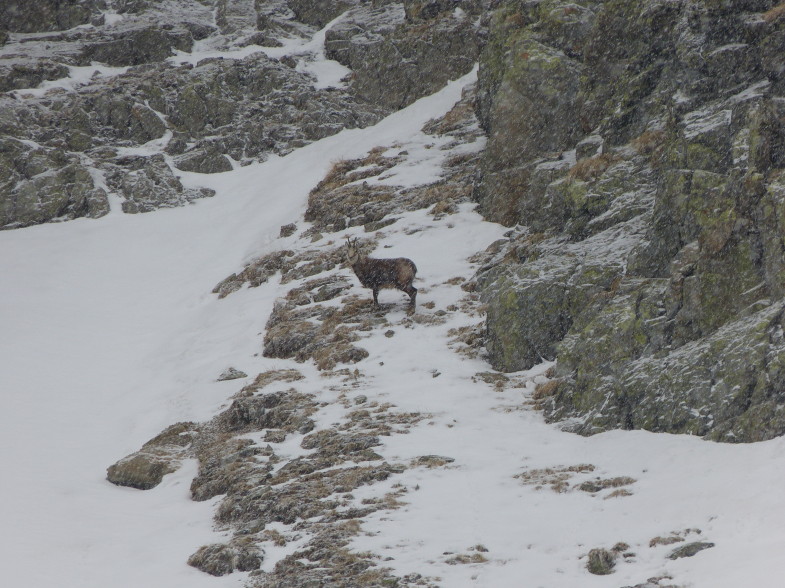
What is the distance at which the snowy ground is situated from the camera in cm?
832

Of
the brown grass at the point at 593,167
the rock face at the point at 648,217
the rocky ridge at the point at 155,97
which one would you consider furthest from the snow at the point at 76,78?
Result: the brown grass at the point at 593,167

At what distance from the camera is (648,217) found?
15.4 metres

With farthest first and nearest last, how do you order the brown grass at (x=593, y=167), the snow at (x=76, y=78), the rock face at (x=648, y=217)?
the snow at (x=76, y=78)
the brown grass at (x=593, y=167)
the rock face at (x=648, y=217)

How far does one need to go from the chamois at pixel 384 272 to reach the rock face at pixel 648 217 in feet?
7.10

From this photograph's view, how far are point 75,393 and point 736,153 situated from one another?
18.9m

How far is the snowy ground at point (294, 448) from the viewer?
8320 mm

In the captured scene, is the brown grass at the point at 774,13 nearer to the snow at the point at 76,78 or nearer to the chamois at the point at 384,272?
the chamois at the point at 384,272

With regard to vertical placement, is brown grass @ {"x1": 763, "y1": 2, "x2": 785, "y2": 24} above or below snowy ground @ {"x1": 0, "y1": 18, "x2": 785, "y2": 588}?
above

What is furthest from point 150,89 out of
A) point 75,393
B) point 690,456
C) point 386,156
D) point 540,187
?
point 690,456

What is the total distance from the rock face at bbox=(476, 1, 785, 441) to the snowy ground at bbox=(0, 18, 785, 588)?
900mm

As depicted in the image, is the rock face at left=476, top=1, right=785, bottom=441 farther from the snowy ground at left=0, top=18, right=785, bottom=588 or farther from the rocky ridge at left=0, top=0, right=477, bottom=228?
the rocky ridge at left=0, top=0, right=477, bottom=228

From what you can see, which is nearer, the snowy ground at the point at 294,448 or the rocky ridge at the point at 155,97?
the snowy ground at the point at 294,448

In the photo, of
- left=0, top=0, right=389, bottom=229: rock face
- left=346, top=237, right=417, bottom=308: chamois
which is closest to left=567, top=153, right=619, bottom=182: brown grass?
left=346, top=237, right=417, bottom=308: chamois

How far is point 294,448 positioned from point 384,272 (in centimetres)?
697
